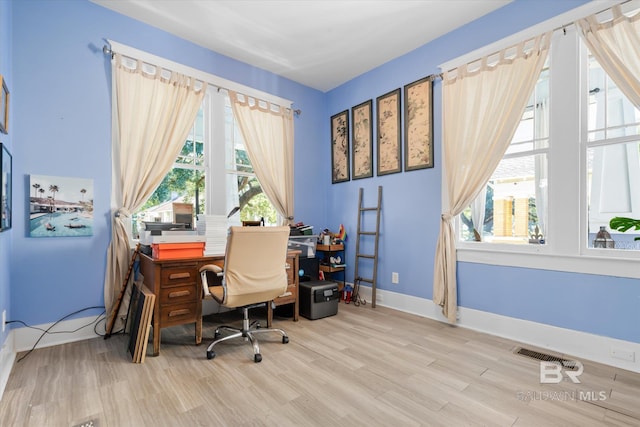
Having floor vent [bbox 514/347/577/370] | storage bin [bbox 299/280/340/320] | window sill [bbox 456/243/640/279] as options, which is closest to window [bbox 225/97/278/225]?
storage bin [bbox 299/280/340/320]

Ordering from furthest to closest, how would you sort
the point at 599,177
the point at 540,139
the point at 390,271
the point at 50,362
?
the point at 390,271 < the point at 540,139 < the point at 599,177 < the point at 50,362

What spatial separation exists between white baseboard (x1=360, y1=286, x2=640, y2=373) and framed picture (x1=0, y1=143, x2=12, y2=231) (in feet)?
11.9

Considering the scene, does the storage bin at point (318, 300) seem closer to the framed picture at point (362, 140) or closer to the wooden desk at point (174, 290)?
the wooden desk at point (174, 290)

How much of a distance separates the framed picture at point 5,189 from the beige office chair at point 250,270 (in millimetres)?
1294

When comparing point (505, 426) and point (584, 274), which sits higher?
point (584, 274)

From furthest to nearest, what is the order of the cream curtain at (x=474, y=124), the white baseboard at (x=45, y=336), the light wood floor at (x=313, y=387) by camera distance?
1. the cream curtain at (x=474, y=124)
2. the white baseboard at (x=45, y=336)
3. the light wood floor at (x=313, y=387)

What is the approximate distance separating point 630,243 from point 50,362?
175 inches

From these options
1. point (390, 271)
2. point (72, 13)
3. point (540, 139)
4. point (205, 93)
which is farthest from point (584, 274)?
point (72, 13)

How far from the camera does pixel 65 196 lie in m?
2.67

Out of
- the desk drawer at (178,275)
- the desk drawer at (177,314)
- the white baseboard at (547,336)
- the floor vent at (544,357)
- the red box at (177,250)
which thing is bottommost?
the floor vent at (544,357)

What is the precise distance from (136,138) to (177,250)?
1.29 meters

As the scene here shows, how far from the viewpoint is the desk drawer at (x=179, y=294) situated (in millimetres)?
2459

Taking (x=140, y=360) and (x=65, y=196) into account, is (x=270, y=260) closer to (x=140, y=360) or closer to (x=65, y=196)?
(x=140, y=360)

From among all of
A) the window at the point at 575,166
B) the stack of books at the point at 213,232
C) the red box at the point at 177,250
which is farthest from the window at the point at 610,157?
the red box at the point at 177,250
